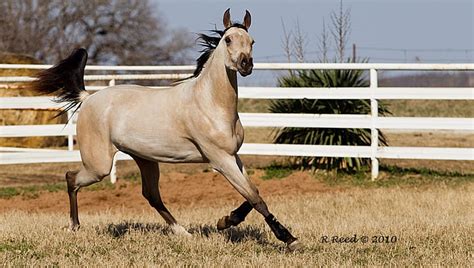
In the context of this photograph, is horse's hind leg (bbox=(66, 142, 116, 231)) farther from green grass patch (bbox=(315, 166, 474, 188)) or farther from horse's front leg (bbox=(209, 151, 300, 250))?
green grass patch (bbox=(315, 166, 474, 188))

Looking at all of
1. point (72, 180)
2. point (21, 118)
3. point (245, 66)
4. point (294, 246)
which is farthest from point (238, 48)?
point (21, 118)

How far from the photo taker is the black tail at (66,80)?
9.81 meters

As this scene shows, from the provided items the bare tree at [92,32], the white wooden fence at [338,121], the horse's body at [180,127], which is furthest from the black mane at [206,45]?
the bare tree at [92,32]

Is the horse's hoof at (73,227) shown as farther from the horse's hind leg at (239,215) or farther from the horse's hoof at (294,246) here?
the horse's hoof at (294,246)

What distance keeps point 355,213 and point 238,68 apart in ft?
12.2

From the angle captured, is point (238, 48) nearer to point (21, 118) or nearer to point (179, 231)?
point (179, 231)

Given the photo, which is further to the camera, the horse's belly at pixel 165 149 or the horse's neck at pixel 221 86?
the horse's belly at pixel 165 149

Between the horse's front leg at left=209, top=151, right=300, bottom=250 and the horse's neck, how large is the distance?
42 centimetres

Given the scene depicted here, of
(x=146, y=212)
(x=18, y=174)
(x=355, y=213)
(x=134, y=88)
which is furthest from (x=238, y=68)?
(x=18, y=174)

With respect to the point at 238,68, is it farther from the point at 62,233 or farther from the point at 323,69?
the point at 323,69

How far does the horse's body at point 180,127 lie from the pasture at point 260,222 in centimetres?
41

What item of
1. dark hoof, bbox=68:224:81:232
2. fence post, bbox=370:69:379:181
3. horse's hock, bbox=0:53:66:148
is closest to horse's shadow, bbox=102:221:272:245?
dark hoof, bbox=68:224:81:232

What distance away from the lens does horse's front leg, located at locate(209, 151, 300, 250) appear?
807 centimetres

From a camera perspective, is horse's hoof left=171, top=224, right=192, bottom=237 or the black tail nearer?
horse's hoof left=171, top=224, right=192, bottom=237
